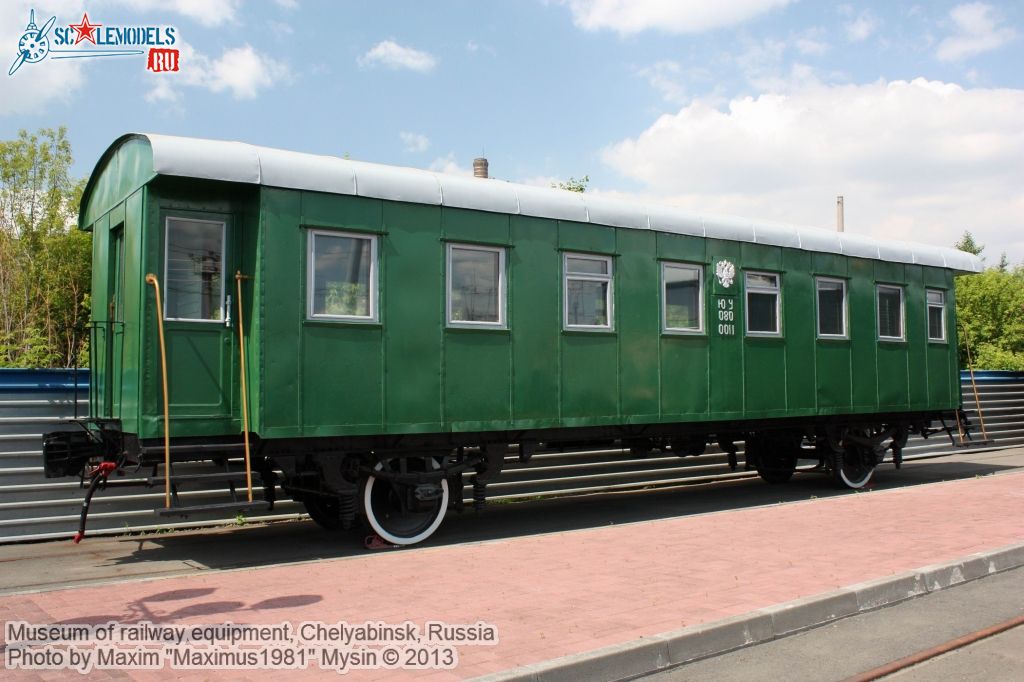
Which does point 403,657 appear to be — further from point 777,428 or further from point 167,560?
point 777,428

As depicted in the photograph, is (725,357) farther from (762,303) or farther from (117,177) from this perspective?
(117,177)

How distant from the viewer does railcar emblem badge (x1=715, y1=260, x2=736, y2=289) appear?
1211 centimetres

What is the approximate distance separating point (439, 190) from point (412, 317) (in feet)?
4.52

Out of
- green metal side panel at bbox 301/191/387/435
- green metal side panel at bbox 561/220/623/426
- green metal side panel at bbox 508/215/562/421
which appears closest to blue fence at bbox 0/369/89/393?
green metal side panel at bbox 301/191/387/435

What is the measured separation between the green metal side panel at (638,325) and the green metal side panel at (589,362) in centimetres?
11

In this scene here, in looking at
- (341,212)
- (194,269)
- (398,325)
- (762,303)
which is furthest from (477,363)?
(762,303)

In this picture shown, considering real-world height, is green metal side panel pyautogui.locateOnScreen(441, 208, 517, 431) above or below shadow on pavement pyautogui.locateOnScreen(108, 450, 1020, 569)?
above

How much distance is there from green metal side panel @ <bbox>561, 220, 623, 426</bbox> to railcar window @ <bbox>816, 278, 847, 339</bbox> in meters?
4.02

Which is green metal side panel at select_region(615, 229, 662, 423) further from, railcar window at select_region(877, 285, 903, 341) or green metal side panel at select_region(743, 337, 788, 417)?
railcar window at select_region(877, 285, 903, 341)

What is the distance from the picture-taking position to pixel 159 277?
837 cm

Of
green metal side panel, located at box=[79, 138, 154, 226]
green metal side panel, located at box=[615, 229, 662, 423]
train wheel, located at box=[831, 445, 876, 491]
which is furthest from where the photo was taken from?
train wheel, located at box=[831, 445, 876, 491]

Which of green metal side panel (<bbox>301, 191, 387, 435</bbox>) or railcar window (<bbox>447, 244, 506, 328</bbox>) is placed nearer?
green metal side panel (<bbox>301, 191, 387, 435</bbox>)

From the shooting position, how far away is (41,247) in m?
38.5

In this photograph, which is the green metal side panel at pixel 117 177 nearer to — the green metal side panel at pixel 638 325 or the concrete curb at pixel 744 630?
the green metal side panel at pixel 638 325
